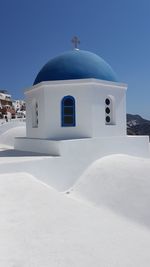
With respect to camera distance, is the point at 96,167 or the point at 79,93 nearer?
the point at 96,167

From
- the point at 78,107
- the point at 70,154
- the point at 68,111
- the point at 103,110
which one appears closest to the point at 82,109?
the point at 78,107

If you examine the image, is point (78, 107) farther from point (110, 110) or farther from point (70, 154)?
point (70, 154)

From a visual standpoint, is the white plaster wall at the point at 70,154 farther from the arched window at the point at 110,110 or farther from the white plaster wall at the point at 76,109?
the arched window at the point at 110,110

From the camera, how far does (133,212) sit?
4.86 meters

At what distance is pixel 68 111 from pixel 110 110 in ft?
4.99

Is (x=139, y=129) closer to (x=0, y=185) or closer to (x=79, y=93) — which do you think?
(x=79, y=93)

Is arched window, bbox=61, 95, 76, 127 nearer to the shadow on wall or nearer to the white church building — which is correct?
the white church building

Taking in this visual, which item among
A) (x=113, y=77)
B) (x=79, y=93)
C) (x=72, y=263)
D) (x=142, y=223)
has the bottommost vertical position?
(x=142, y=223)

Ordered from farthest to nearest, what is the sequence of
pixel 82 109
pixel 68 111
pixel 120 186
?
pixel 68 111
pixel 82 109
pixel 120 186

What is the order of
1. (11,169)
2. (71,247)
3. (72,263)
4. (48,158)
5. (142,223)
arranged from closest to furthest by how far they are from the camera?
(72,263) < (71,247) < (142,223) < (11,169) < (48,158)

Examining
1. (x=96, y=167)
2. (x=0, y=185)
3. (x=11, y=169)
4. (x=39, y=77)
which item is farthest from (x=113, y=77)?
(x=0, y=185)

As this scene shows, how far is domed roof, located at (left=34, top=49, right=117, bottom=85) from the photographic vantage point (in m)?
8.05

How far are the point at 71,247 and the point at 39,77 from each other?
6.99 metres

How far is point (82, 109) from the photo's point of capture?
7.78 m
